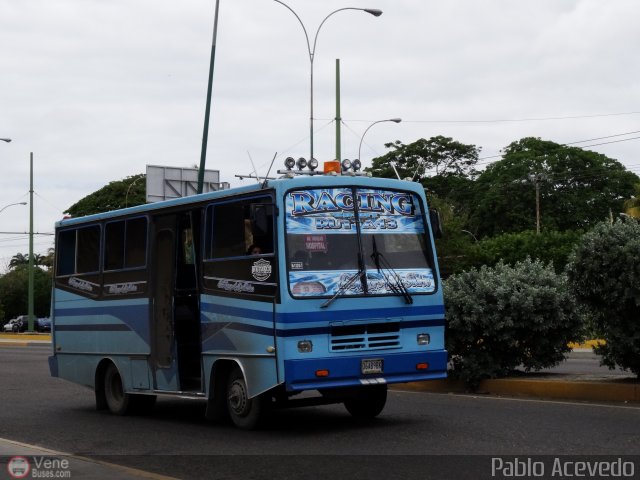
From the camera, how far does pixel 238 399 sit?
12.4 meters

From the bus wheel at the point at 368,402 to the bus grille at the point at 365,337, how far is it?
0.96 metres

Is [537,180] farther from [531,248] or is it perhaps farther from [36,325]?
[36,325]

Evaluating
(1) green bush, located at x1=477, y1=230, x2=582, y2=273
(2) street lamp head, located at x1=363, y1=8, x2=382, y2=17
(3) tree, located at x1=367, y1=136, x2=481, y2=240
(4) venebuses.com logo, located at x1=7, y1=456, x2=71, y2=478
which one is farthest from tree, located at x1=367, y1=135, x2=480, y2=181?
(4) venebuses.com logo, located at x1=7, y1=456, x2=71, y2=478

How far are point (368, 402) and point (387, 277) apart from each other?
6.06 feet

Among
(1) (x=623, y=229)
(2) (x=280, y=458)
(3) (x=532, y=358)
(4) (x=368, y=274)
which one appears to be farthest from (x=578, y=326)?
(2) (x=280, y=458)

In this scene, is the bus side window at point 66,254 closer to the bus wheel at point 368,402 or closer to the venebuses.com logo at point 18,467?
the bus wheel at point 368,402

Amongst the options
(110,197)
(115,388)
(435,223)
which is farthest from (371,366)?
(110,197)

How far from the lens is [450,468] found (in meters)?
9.06

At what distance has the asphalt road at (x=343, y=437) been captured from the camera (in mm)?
9539

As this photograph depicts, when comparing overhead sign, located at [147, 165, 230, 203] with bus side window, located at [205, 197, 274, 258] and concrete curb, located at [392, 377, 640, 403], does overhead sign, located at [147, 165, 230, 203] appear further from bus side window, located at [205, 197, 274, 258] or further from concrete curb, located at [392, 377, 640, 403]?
bus side window, located at [205, 197, 274, 258]

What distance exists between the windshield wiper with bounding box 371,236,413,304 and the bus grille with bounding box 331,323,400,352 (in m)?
0.37

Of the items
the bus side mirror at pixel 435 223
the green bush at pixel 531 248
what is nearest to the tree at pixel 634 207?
the green bush at pixel 531 248

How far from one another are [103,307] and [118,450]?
4309 mm

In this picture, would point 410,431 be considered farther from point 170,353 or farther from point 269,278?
point 170,353
